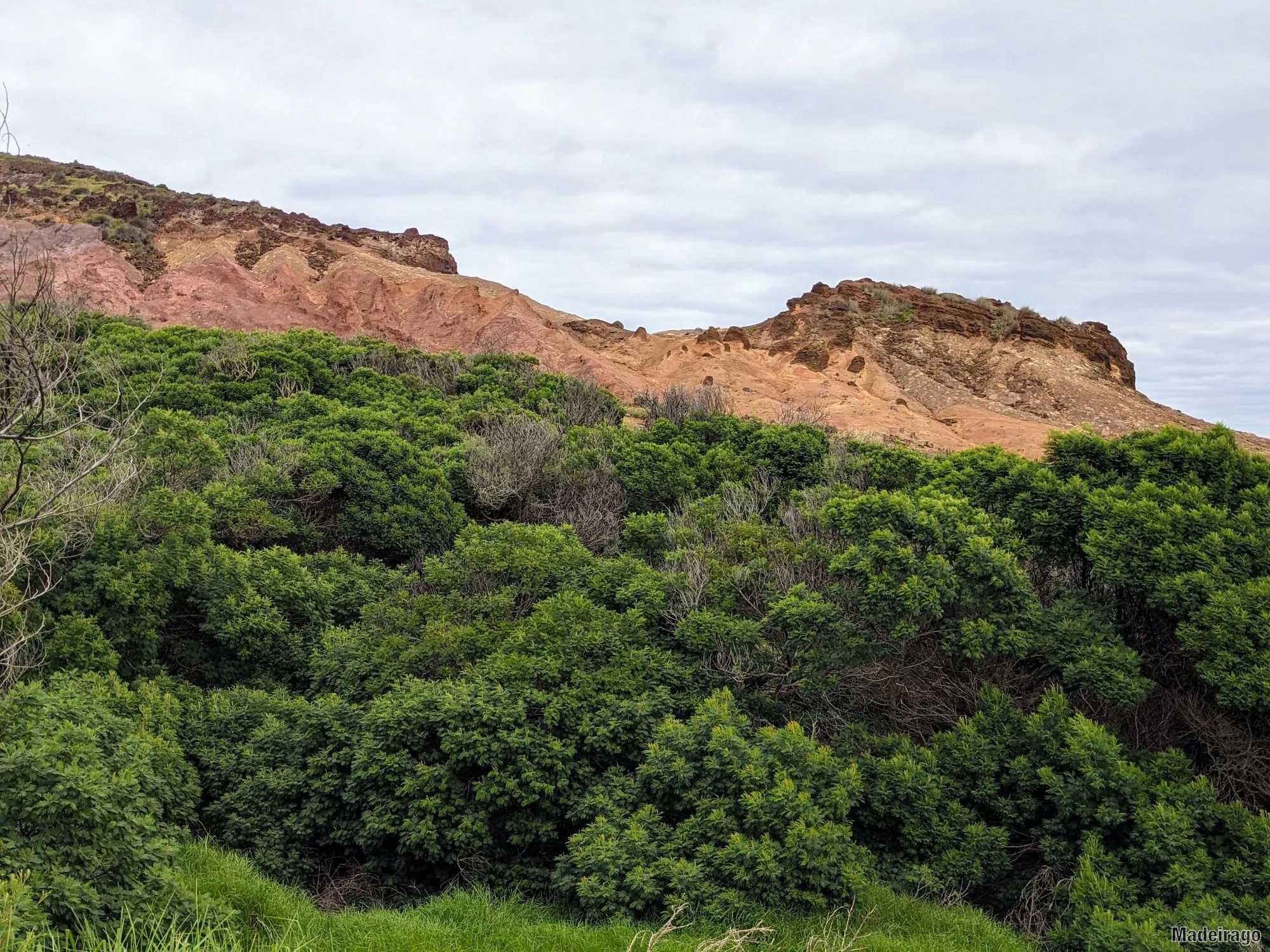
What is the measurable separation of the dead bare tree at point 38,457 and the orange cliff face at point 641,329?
2138 cm

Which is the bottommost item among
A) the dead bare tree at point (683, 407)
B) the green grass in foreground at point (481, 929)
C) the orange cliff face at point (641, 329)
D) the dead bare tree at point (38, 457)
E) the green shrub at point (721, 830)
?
the green grass in foreground at point (481, 929)

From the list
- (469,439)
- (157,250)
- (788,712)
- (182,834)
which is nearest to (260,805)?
(182,834)

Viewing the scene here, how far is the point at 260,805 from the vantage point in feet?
24.2

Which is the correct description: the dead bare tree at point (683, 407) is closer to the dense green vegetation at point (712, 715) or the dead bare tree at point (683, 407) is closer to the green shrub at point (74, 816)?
the dense green vegetation at point (712, 715)

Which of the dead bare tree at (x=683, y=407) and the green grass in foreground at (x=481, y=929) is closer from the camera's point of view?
the green grass in foreground at (x=481, y=929)

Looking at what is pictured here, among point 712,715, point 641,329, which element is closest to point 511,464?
point 712,715

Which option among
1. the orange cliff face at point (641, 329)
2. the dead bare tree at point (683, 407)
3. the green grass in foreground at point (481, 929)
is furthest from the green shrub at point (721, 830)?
the orange cliff face at point (641, 329)

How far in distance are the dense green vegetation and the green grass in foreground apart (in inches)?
3.9

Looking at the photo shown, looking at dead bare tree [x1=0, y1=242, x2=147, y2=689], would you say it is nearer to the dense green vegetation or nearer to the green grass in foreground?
the dense green vegetation

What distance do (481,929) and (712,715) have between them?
7.73 ft

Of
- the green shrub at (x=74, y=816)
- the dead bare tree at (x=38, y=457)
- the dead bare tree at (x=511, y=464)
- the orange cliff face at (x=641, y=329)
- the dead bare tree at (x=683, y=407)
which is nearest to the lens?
the dead bare tree at (x=38, y=457)

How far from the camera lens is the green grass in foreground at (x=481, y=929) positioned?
540cm

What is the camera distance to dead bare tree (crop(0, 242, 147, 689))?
4590mm

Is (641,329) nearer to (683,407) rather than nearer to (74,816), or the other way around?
(683,407)
